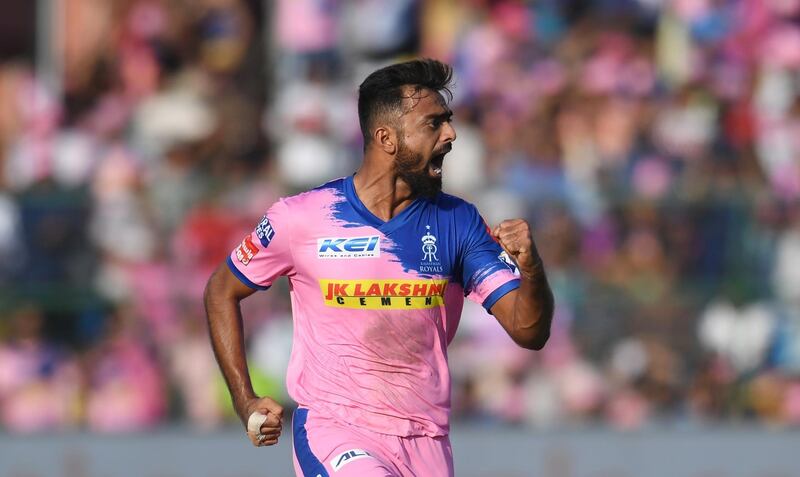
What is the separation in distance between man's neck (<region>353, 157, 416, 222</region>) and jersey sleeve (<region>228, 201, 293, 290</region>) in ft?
1.07

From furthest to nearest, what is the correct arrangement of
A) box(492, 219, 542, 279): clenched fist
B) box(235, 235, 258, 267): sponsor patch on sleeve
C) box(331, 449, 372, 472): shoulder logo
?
box(235, 235, 258, 267): sponsor patch on sleeve, box(331, 449, 372, 472): shoulder logo, box(492, 219, 542, 279): clenched fist

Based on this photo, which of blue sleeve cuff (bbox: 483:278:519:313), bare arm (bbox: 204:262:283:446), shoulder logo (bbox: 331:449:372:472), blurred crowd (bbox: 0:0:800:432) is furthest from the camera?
blurred crowd (bbox: 0:0:800:432)

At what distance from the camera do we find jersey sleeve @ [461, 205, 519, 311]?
17.8 ft

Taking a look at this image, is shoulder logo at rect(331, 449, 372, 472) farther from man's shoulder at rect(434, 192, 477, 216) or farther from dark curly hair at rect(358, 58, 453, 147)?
dark curly hair at rect(358, 58, 453, 147)

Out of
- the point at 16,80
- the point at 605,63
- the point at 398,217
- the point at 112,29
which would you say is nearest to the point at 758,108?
the point at 605,63

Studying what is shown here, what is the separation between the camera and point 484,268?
5477 mm

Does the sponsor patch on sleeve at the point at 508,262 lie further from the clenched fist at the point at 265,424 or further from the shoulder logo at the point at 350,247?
the clenched fist at the point at 265,424

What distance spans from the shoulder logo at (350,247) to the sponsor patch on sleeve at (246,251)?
0.30 m

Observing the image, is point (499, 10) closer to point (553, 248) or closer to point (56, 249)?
point (553, 248)

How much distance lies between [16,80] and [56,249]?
2.98 meters

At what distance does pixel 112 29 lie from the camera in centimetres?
1336

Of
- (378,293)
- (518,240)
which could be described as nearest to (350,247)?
(378,293)

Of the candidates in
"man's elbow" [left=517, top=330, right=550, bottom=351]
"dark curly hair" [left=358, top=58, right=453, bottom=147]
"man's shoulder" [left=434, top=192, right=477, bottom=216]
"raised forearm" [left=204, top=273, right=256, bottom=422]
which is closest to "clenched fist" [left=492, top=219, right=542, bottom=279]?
"man's elbow" [left=517, top=330, right=550, bottom=351]

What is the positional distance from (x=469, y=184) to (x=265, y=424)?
21.4ft
